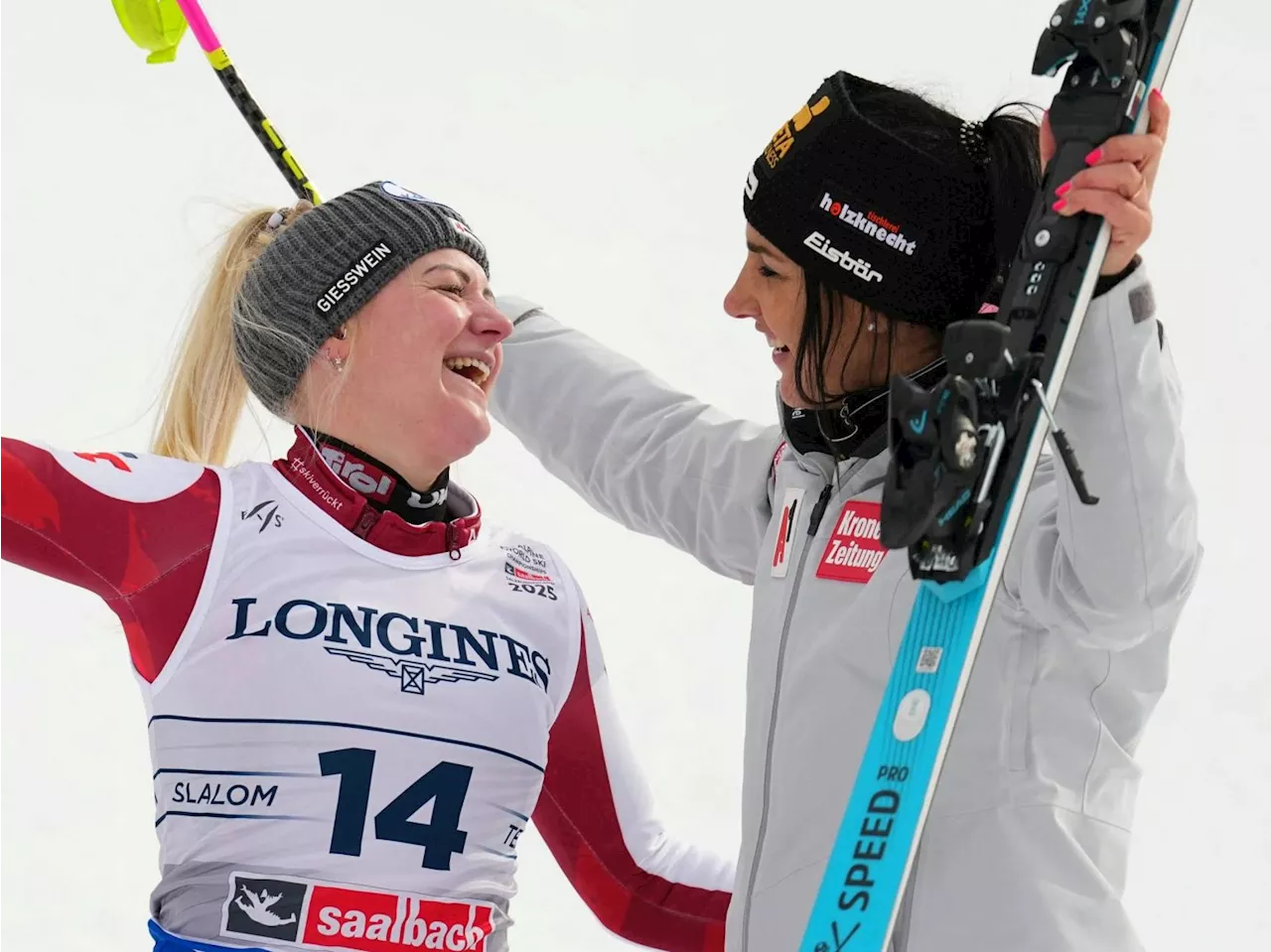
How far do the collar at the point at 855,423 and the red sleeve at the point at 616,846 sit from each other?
16.9 inches

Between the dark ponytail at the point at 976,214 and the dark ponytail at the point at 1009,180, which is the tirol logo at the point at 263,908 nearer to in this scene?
the dark ponytail at the point at 976,214

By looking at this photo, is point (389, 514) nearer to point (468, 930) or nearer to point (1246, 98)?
point (468, 930)

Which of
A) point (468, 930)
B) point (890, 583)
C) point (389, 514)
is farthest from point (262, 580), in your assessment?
point (890, 583)

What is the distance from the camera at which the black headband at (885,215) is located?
2.12 metres

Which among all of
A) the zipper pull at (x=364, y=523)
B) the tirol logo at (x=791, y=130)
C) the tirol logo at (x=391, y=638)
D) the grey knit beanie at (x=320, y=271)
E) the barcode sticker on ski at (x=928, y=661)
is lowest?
the barcode sticker on ski at (x=928, y=661)

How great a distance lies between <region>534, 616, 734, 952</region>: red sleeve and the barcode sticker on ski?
72cm

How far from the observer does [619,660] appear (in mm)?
3598

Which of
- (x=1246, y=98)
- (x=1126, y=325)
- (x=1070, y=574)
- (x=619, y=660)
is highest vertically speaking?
(x=1246, y=98)

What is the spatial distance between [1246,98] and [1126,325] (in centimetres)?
291

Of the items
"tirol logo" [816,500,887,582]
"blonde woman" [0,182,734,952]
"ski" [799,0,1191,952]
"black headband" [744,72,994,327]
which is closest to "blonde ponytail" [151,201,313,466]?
"blonde woman" [0,182,734,952]

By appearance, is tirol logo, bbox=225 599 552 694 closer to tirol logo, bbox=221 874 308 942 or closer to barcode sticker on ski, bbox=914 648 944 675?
tirol logo, bbox=221 874 308 942

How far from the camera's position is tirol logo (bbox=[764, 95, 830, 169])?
2.19m

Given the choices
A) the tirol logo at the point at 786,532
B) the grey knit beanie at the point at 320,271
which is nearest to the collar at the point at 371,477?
the grey knit beanie at the point at 320,271

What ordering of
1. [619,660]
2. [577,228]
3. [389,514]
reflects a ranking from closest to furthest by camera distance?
1. [389,514]
2. [619,660]
3. [577,228]
